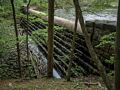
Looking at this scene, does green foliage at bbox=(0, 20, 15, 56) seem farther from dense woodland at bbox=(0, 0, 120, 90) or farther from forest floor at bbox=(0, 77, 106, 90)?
forest floor at bbox=(0, 77, 106, 90)

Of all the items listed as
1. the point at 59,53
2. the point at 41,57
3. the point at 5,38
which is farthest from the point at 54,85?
the point at 41,57

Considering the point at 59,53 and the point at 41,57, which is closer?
the point at 59,53

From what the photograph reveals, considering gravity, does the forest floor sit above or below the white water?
above

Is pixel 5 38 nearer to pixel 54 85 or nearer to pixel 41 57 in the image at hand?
pixel 41 57

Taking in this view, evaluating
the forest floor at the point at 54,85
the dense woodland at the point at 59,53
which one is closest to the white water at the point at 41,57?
the dense woodland at the point at 59,53

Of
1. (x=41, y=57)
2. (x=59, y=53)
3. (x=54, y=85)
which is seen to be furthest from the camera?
(x=41, y=57)

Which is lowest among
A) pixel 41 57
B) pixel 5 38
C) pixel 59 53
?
pixel 41 57

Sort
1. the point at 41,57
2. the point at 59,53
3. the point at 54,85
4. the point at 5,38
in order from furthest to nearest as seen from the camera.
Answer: the point at 41,57
the point at 59,53
the point at 5,38
the point at 54,85

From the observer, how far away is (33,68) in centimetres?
1001

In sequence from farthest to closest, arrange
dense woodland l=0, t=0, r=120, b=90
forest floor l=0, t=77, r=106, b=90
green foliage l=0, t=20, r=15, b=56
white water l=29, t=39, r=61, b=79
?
1. white water l=29, t=39, r=61, b=79
2. green foliage l=0, t=20, r=15, b=56
3. dense woodland l=0, t=0, r=120, b=90
4. forest floor l=0, t=77, r=106, b=90

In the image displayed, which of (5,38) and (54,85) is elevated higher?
(5,38)

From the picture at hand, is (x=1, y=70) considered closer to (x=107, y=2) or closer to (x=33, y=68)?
(x=33, y=68)

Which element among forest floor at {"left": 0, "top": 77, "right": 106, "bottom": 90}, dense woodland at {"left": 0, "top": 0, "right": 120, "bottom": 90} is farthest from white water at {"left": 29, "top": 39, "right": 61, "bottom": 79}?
forest floor at {"left": 0, "top": 77, "right": 106, "bottom": 90}

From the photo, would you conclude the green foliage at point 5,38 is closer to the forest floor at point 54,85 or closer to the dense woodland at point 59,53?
the dense woodland at point 59,53
